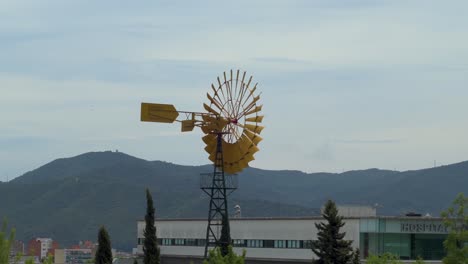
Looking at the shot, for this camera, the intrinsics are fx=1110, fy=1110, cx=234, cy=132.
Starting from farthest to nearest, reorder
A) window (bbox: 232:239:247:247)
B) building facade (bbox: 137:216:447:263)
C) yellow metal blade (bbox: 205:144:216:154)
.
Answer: window (bbox: 232:239:247:247) → building facade (bbox: 137:216:447:263) → yellow metal blade (bbox: 205:144:216:154)

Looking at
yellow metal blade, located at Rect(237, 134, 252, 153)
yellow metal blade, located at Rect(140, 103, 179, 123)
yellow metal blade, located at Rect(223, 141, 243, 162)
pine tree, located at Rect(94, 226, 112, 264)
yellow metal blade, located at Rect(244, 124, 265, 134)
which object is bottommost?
pine tree, located at Rect(94, 226, 112, 264)

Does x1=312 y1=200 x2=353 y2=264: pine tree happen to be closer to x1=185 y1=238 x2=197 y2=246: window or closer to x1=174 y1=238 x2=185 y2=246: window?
x1=185 y1=238 x2=197 y2=246: window

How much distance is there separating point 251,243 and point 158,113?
72.9 ft

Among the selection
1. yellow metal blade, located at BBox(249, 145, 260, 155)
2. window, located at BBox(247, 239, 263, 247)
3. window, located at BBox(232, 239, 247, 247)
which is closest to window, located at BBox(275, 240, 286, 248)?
window, located at BBox(247, 239, 263, 247)

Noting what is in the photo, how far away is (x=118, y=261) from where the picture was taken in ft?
538

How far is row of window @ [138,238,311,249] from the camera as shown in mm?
111806

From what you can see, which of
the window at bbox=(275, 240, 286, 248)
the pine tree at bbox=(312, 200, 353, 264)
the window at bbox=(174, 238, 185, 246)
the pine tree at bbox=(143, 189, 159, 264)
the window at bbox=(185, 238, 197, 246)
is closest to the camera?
the pine tree at bbox=(312, 200, 353, 264)

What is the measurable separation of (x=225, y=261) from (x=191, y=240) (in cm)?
6316

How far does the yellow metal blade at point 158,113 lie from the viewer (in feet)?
335

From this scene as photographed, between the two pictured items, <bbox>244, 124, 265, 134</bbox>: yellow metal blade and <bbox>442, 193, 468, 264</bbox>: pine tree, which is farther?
<bbox>244, 124, 265, 134</bbox>: yellow metal blade

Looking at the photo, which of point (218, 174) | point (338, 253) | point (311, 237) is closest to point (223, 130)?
point (218, 174)

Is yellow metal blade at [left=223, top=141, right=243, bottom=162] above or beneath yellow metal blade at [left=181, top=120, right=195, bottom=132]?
beneath

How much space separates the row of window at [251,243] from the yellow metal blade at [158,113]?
18736 mm

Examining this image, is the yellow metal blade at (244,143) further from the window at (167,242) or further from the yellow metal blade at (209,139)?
the window at (167,242)
